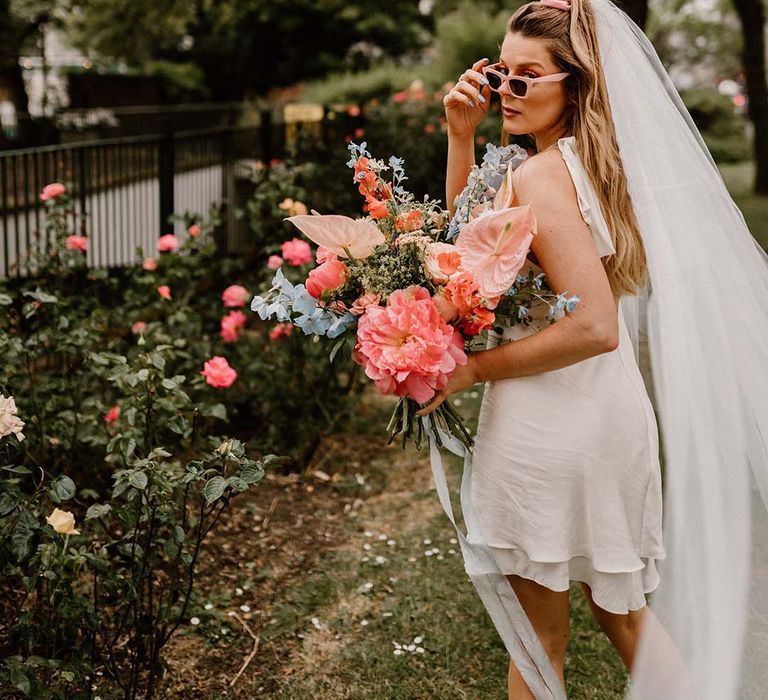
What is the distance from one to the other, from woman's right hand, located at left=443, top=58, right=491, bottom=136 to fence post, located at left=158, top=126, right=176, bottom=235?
13.8ft

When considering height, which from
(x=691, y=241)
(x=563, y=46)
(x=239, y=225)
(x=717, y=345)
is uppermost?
(x=563, y=46)

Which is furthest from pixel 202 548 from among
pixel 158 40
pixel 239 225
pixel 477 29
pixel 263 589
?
pixel 158 40

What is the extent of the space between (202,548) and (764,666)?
2.50 m

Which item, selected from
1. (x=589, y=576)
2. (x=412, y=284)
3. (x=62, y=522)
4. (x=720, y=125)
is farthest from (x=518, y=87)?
(x=720, y=125)

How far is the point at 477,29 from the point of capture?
18.1 meters

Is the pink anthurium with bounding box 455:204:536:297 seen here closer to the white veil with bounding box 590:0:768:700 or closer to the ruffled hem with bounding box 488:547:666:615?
the white veil with bounding box 590:0:768:700

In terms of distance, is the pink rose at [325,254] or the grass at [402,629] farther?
the grass at [402,629]

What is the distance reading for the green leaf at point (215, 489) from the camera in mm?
2492

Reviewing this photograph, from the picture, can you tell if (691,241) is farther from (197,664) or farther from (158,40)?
(158,40)

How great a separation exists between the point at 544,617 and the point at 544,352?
2.39ft

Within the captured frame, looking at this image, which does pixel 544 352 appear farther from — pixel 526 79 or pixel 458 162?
pixel 458 162

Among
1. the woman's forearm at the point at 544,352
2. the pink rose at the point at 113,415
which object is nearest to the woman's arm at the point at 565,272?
the woman's forearm at the point at 544,352

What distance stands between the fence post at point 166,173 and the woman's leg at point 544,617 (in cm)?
462

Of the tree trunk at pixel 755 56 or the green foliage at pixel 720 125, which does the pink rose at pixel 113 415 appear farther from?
the green foliage at pixel 720 125
